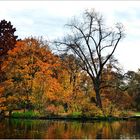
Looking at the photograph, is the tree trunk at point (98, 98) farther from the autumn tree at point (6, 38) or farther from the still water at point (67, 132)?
the still water at point (67, 132)

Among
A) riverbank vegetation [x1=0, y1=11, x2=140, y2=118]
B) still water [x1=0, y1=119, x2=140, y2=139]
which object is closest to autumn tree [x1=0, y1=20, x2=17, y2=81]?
riverbank vegetation [x1=0, y1=11, x2=140, y2=118]

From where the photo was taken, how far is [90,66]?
53188 mm

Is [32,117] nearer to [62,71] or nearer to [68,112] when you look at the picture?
[68,112]

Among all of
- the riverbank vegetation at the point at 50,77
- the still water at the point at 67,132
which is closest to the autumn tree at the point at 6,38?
the riverbank vegetation at the point at 50,77

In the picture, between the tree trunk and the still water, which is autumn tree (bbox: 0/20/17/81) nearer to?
the tree trunk

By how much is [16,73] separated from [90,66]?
9759 mm

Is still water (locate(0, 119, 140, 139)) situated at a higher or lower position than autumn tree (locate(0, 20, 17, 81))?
lower

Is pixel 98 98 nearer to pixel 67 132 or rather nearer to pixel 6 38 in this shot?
pixel 6 38

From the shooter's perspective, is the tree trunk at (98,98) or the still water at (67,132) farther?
the tree trunk at (98,98)

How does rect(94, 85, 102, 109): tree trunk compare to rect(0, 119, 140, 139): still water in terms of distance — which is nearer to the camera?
rect(0, 119, 140, 139): still water

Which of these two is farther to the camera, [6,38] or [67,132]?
[6,38]

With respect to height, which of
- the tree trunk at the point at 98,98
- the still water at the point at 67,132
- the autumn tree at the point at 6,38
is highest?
the autumn tree at the point at 6,38

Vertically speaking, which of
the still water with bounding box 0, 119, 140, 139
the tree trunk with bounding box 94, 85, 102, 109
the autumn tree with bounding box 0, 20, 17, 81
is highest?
the autumn tree with bounding box 0, 20, 17, 81

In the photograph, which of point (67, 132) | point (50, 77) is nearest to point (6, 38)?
point (50, 77)
